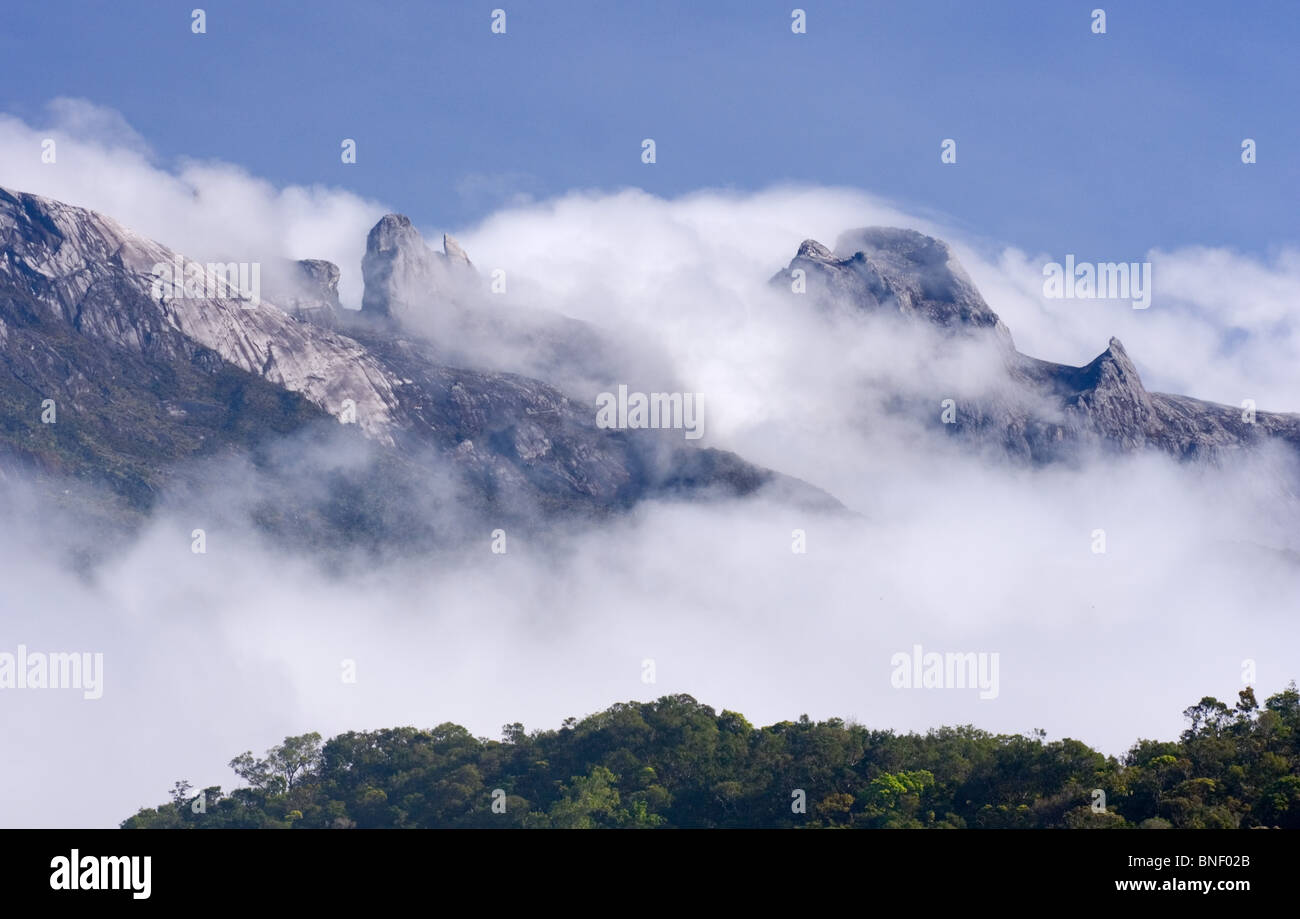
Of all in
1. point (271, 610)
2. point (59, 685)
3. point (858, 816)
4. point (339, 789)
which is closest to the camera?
point (858, 816)

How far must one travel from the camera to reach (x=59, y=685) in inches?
6688
